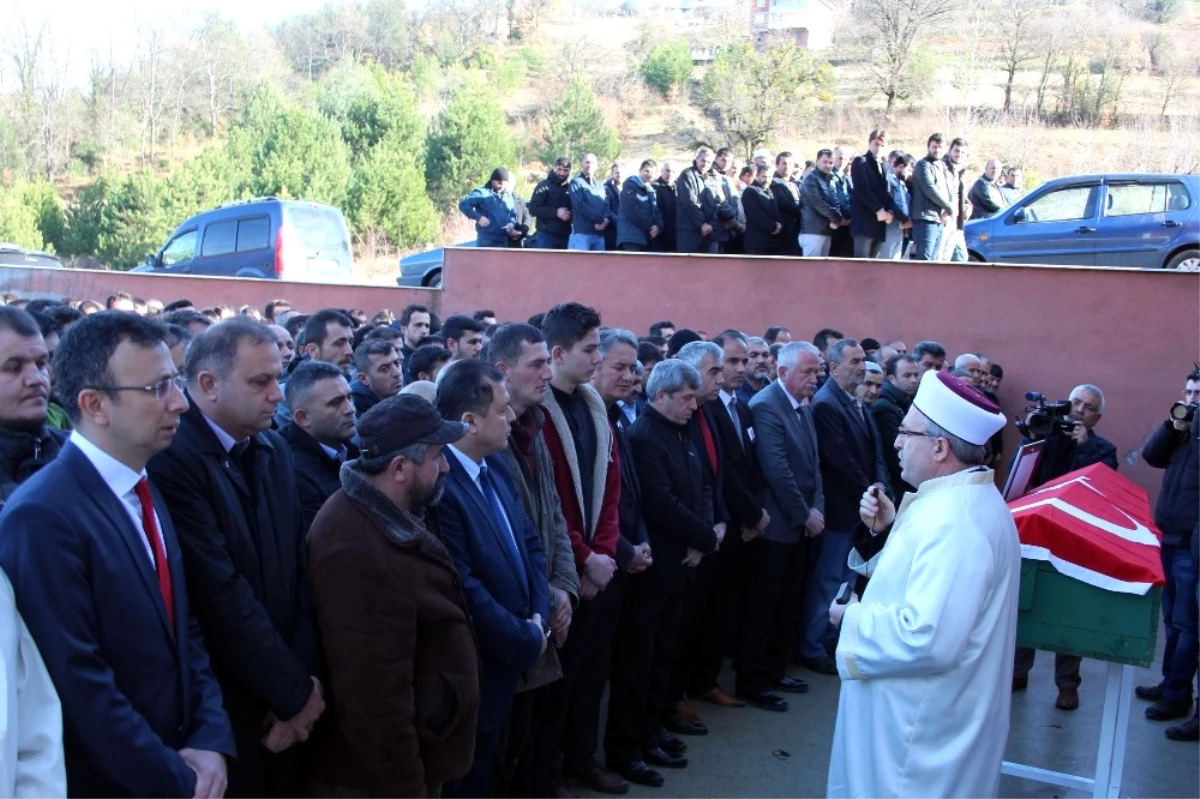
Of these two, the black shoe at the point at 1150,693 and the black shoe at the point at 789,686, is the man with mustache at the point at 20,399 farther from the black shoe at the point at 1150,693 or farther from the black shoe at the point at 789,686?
the black shoe at the point at 1150,693

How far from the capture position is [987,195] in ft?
54.2

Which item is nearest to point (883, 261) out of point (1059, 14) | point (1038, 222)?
point (1038, 222)

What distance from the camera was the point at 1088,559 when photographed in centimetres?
456

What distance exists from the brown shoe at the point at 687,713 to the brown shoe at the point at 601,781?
92 cm

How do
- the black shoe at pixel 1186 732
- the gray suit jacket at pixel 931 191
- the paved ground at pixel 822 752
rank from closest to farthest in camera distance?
the paved ground at pixel 822 752, the black shoe at pixel 1186 732, the gray suit jacket at pixel 931 191

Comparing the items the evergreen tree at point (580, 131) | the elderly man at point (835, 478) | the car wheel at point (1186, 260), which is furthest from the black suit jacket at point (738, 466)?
the evergreen tree at point (580, 131)

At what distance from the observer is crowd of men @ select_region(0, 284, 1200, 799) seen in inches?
111

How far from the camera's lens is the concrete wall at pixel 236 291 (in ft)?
49.4

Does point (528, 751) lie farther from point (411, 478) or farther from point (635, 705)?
point (411, 478)

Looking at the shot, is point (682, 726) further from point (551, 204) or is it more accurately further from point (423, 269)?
point (423, 269)

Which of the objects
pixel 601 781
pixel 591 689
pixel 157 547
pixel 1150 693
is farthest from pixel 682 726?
pixel 157 547

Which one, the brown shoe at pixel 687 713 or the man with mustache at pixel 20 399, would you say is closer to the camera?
the man with mustache at pixel 20 399

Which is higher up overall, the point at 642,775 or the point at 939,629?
the point at 939,629

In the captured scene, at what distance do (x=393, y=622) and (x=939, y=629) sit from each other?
176 centimetres
